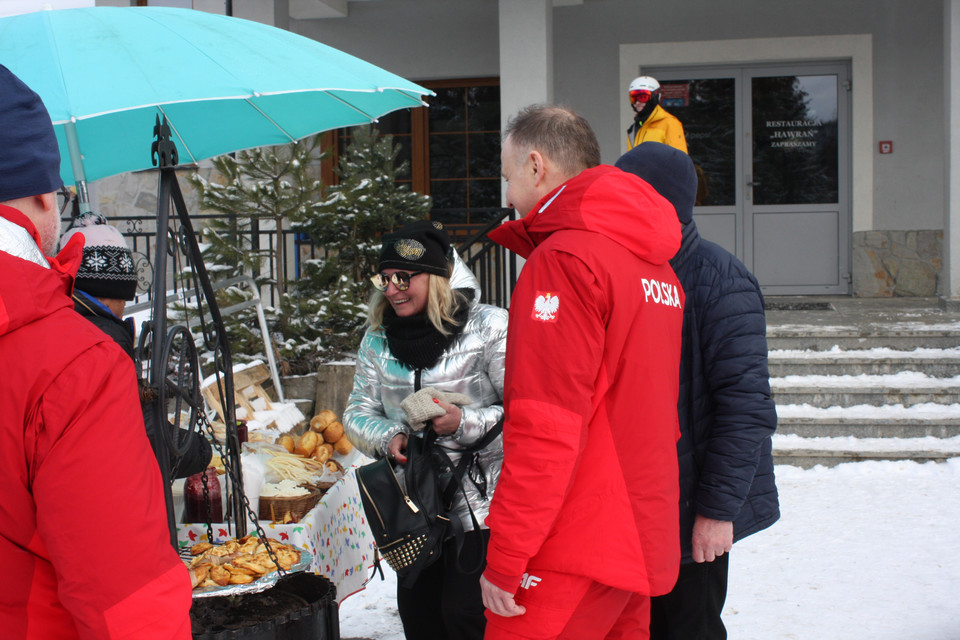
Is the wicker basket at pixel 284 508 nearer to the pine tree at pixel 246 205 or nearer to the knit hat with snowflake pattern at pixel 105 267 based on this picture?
the knit hat with snowflake pattern at pixel 105 267

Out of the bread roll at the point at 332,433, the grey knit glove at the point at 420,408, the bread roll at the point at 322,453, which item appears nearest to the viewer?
the grey knit glove at the point at 420,408

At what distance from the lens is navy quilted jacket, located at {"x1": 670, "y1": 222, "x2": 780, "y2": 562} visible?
219 cm

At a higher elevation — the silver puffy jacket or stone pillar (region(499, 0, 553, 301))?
stone pillar (region(499, 0, 553, 301))

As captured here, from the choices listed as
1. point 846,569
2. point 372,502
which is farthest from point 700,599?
point 846,569

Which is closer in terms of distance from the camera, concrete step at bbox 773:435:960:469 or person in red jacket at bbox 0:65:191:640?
person in red jacket at bbox 0:65:191:640

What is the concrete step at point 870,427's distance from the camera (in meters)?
5.87

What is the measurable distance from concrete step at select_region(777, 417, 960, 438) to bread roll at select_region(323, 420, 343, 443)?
9.69 feet

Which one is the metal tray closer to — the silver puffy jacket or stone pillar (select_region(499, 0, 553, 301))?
the silver puffy jacket

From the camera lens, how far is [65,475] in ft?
3.80

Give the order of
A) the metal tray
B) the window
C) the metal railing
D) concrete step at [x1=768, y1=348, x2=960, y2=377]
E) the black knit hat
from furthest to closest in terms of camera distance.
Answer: the window, the metal railing, concrete step at [x1=768, y1=348, x2=960, y2=377], the black knit hat, the metal tray

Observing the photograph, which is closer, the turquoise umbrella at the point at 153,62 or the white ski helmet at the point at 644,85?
the turquoise umbrella at the point at 153,62

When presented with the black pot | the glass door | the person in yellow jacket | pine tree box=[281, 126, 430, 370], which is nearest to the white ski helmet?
the person in yellow jacket

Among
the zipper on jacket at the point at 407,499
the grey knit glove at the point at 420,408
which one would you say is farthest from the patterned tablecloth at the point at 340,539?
the grey knit glove at the point at 420,408

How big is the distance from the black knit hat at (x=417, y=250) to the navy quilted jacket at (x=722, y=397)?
0.80m
